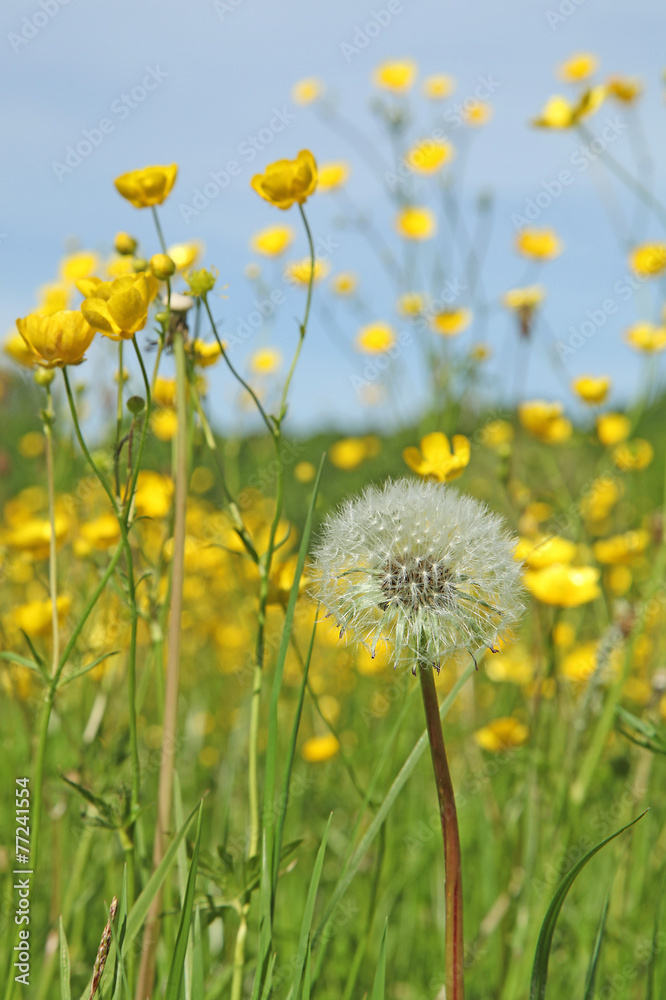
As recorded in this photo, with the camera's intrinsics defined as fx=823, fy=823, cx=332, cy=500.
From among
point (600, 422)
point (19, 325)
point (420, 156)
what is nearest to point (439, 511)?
point (19, 325)

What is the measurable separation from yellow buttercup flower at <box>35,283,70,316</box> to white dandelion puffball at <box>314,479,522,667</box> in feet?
2.48

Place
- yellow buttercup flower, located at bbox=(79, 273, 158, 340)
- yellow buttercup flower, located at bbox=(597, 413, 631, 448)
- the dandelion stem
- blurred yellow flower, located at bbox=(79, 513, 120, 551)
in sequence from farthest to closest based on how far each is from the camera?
yellow buttercup flower, located at bbox=(597, 413, 631, 448) → blurred yellow flower, located at bbox=(79, 513, 120, 551) → yellow buttercup flower, located at bbox=(79, 273, 158, 340) → the dandelion stem

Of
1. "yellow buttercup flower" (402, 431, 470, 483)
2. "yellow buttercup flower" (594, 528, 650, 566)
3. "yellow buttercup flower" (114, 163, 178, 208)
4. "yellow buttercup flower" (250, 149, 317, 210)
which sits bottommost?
"yellow buttercup flower" (402, 431, 470, 483)

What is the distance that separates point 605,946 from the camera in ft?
4.71

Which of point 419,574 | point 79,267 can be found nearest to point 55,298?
point 79,267

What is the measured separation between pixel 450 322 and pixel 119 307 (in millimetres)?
2390

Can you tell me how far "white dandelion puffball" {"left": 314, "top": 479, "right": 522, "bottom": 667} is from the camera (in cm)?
69

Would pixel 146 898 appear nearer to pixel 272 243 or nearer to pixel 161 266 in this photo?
pixel 161 266

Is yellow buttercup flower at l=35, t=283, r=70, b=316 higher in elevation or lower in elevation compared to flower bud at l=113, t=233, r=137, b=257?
higher

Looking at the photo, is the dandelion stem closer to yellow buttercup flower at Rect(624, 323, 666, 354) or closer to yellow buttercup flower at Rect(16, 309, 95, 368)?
yellow buttercup flower at Rect(16, 309, 95, 368)

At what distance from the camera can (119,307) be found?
85 cm

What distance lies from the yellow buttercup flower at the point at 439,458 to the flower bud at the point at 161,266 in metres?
0.35

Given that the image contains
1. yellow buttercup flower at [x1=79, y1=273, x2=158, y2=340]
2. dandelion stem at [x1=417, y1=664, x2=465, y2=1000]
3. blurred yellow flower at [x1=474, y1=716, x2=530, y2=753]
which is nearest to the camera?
dandelion stem at [x1=417, y1=664, x2=465, y2=1000]

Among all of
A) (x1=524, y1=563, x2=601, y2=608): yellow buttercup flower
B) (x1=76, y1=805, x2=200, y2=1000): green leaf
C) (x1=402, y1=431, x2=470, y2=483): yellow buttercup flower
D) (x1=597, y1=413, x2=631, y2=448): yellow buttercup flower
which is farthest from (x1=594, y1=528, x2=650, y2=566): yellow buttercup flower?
(x1=76, y1=805, x2=200, y2=1000): green leaf
